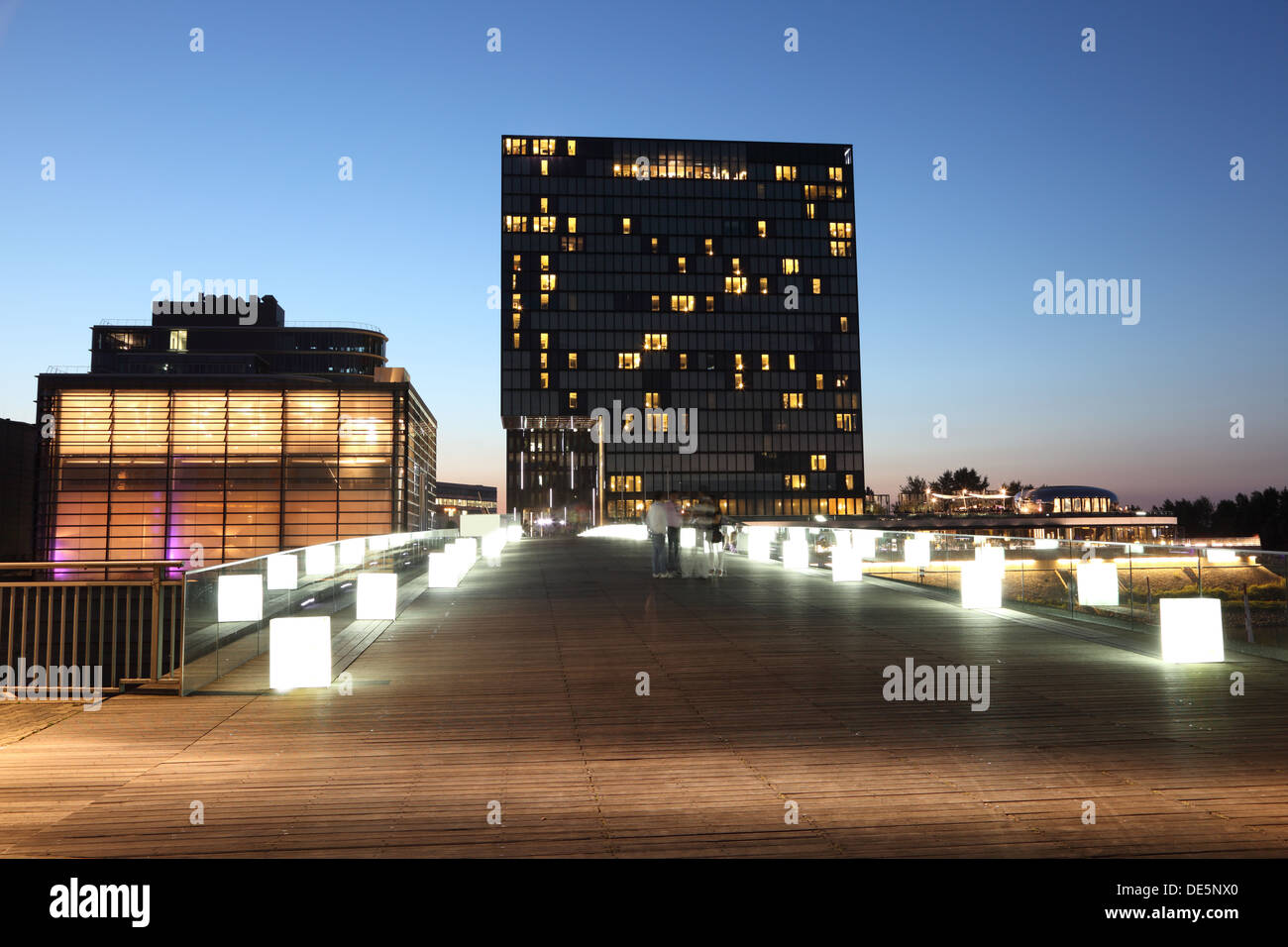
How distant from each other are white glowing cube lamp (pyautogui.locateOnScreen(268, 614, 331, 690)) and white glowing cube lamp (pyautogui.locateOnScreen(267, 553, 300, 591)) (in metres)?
1.77

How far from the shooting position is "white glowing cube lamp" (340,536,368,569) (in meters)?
15.4

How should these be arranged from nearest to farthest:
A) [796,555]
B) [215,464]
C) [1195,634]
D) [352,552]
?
1. [1195,634]
2. [352,552]
3. [796,555]
4. [215,464]

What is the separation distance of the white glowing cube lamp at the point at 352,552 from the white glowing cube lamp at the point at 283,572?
2793mm

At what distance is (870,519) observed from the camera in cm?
10931

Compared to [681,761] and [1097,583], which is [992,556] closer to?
[1097,583]

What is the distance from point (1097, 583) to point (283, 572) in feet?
37.3

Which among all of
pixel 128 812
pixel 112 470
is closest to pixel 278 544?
pixel 112 470

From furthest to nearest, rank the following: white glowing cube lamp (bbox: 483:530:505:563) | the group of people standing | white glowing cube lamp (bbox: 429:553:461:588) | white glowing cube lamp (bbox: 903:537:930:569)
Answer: white glowing cube lamp (bbox: 483:530:505:563), white glowing cube lamp (bbox: 429:553:461:588), the group of people standing, white glowing cube lamp (bbox: 903:537:930:569)

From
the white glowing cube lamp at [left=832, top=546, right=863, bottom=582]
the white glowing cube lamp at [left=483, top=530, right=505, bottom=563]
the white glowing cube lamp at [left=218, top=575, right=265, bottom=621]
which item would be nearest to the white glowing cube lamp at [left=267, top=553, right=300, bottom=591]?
the white glowing cube lamp at [left=218, top=575, right=265, bottom=621]

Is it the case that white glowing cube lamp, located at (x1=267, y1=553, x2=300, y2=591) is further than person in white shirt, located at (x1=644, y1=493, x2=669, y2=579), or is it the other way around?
person in white shirt, located at (x1=644, y1=493, x2=669, y2=579)

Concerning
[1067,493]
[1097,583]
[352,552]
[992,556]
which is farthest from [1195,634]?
[1067,493]

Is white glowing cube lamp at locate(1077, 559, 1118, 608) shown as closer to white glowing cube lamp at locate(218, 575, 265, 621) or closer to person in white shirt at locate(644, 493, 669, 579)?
person in white shirt at locate(644, 493, 669, 579)

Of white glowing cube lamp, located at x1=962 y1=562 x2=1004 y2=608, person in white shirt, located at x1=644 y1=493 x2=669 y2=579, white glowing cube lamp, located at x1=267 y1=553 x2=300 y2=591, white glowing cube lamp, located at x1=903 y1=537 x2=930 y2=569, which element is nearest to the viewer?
white glowing cube lamp, located at x1=267 y1=553 x2=300 y2=591

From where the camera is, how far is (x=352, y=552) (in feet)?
52.5
